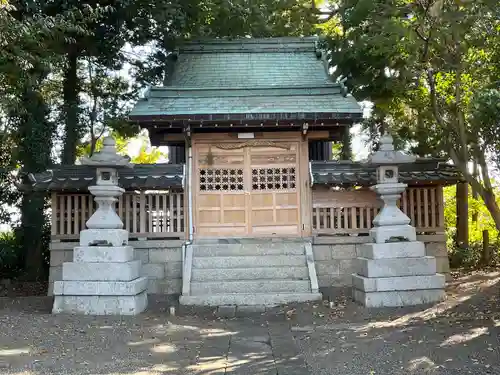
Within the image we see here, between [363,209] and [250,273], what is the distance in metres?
2.90

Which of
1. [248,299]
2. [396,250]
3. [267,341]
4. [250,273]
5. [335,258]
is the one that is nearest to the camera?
[267,341]

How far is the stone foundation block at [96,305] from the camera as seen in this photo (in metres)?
8.57

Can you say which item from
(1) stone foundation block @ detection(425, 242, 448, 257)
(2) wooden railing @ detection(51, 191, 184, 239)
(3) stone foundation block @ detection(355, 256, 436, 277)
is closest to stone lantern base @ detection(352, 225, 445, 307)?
(3) stone foundation block @ detection(355, 256, 436, 277)

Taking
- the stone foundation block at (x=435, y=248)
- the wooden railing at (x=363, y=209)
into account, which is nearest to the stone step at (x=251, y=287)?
the wooden railing at (x=363, y=209)

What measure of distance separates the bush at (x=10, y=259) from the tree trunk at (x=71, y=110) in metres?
2.82

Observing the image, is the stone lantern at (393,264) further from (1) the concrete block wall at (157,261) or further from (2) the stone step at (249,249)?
(1) the concrete block wall at (157,261)

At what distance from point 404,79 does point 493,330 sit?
7948 mm

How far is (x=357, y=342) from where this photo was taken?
260 inches

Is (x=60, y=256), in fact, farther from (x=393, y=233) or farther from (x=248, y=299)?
(x=393, y=233)

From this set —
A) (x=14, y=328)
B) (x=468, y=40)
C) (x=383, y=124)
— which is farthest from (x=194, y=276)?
(x=383, y=124)

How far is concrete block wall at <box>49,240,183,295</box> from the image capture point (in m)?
10.4

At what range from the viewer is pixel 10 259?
1383cm

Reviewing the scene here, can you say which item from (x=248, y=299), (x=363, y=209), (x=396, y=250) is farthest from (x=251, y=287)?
(x=363, y=209)

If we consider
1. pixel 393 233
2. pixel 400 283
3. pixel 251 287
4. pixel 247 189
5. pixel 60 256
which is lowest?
pixel 251 287
